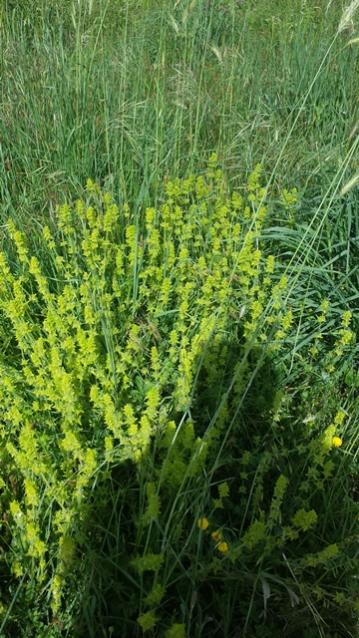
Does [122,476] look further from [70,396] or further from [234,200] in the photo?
[234,200]

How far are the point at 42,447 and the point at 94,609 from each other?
0.44 metres

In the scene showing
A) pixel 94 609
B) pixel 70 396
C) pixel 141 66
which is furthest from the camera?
pixel 141 66

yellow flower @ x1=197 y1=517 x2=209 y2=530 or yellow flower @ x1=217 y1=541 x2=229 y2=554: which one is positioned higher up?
yellow flower @ x1=197 y1=517 x2=209 y2=530

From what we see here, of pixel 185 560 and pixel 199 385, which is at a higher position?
pixel 199 385

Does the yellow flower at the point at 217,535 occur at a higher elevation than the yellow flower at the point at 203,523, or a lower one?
lower

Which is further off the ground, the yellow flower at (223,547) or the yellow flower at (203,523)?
the yellow flower at (203,523)

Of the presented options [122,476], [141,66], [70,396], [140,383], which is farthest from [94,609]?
[141,66]

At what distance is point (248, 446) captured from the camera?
1939mm

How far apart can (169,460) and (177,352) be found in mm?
416

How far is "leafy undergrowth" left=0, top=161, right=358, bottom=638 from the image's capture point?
1489 mm

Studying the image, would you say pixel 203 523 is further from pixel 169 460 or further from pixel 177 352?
pixel 177 352

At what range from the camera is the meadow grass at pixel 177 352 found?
1.51m

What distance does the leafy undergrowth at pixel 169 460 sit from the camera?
1.49 m

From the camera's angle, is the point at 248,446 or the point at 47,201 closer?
the point at 248,446
